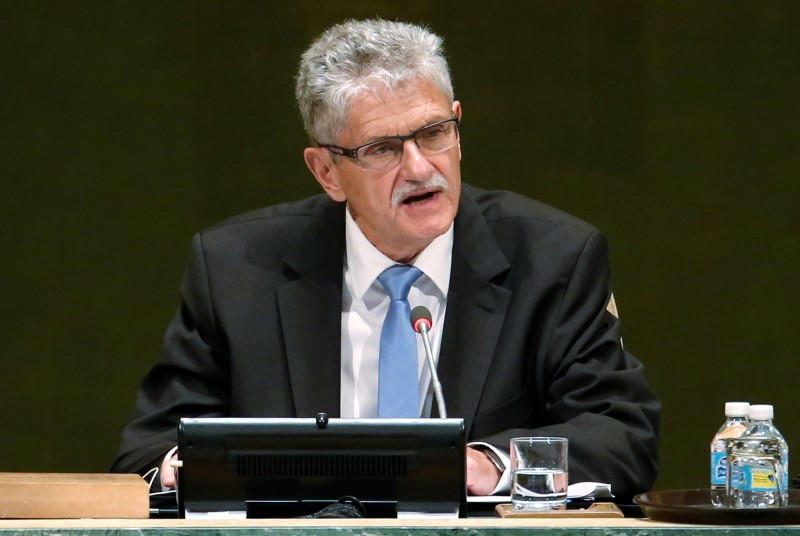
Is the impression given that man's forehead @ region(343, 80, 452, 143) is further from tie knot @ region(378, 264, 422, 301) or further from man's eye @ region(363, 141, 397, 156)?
tie knot @ region(378, 264, 422, 301)

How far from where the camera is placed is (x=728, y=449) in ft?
6.02

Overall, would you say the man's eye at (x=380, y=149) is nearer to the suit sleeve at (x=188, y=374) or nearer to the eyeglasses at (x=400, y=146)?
the eyeglasses at (x=400, y=146)

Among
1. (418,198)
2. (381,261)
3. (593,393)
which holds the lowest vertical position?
(593,393)

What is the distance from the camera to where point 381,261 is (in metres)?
2.67

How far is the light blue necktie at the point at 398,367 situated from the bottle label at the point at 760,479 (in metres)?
0.85

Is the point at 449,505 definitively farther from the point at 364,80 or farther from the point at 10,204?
the point at 10,204

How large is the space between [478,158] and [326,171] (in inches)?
59.2

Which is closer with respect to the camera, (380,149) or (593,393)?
(593,393)

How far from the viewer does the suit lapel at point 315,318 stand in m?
2.59

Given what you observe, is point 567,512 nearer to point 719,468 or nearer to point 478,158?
point 719,468

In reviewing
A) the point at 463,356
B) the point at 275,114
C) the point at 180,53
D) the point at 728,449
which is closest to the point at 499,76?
the point at 275,114

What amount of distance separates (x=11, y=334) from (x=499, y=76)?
1.63m

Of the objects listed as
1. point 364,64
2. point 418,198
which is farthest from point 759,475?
point 364,64

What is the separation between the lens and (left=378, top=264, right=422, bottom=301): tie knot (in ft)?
8.48
